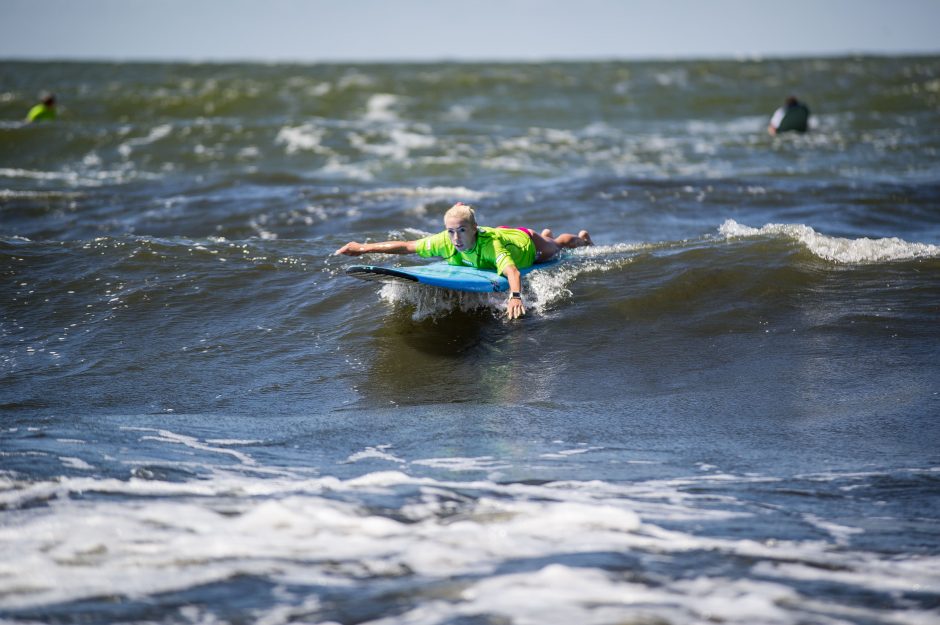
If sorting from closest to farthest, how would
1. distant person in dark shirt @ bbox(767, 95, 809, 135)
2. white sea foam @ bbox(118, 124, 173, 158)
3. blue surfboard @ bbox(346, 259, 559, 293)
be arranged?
blue surfboard @ bbox(346, 259, 559, 293)
distant person in dark shirt @ bbox(767, 95, 809, 135)
white sea foam @ bbox(118, 124, 173, 158)

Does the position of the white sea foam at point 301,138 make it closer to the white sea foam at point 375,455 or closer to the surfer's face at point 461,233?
the surfer's face at point 461,233

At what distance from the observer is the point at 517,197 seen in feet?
49.2

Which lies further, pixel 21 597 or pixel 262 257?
pixel 262 257

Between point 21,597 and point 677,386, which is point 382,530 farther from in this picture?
point 677,386

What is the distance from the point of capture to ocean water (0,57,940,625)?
3.86 metres

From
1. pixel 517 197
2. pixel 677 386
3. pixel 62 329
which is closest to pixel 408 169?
pixel 517 197

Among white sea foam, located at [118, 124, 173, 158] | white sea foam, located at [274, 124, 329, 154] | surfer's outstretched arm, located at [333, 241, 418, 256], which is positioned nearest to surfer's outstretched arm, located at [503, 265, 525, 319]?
surfer's outstretched arm, located at [333, 241, 418, 256]

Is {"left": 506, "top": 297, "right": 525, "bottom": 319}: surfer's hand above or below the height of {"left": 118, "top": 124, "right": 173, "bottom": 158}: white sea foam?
below

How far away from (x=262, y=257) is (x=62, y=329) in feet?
8.08

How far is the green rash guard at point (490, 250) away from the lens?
7.86m

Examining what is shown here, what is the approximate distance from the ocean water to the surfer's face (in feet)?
2.06

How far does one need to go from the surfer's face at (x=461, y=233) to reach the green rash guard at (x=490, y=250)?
12 cm

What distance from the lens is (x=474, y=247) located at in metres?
7.93

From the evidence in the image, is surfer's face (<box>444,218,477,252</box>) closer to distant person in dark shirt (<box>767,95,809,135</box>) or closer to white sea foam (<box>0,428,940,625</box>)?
white sea foam (<box>0,428,940,625</box>)
